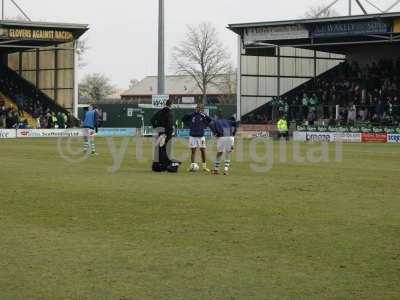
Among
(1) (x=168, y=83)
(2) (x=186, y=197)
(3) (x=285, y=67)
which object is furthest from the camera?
(1) (x=168, y=83)

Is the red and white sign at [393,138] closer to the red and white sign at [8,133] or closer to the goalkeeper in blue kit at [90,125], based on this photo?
the red and white sign at [8,133]

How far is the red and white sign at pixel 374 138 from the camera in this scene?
165 feet

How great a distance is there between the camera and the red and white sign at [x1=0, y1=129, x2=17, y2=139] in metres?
54.2

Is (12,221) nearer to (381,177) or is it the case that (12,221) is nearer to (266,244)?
(266,244)

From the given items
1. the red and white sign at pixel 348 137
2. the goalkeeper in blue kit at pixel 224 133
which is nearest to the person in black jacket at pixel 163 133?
the goalkeeper in blue kit at pixel 224 133

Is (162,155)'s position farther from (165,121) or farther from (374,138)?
(374,138)

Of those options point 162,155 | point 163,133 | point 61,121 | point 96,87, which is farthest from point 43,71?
point 96,87

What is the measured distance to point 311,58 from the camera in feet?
206

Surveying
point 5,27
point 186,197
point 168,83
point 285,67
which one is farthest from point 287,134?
point 168,83

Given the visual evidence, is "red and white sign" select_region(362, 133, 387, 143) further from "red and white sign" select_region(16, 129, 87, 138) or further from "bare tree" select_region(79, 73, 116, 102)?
"bare tree" select_region(79, 73, 116, 102)

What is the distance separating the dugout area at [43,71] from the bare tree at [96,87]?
79141mm

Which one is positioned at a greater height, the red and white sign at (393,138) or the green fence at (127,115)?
the green fence at (127,115)

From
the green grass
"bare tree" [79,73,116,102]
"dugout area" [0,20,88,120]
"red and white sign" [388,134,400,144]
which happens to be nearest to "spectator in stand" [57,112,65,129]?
"dugout area" [0,20,88,120]

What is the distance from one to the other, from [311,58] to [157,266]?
54.8m
